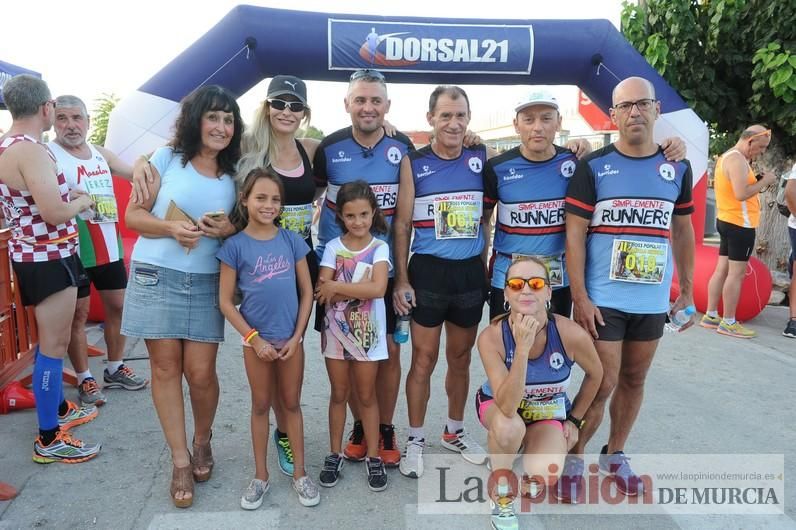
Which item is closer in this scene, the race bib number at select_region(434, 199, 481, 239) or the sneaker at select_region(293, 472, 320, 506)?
the sneaker at select_region(293, 472, 320, 506)

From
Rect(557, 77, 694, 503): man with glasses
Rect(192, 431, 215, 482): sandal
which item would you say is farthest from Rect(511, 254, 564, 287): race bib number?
Rect(192, 431, 215, 482): sandal

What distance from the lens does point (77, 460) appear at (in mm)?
3170

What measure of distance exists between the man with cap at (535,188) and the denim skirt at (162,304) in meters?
1.54

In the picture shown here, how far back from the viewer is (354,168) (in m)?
3.07

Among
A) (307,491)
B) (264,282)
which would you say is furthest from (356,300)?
(307,491)

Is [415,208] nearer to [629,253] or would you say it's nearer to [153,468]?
[629,253]

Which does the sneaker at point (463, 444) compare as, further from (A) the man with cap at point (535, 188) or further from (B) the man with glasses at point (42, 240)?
(B) the man with glasses at point (42, 240)

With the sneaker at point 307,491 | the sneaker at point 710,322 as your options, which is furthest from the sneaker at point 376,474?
the sneaker at point 710,322

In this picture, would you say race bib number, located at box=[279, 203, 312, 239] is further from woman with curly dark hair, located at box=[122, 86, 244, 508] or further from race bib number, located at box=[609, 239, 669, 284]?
race bib number, located at box=[609, 239, 669, 284]

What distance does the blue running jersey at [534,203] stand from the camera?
117 inches

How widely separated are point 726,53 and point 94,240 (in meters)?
7.49

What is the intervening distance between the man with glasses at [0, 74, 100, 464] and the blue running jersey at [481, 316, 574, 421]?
2.35m

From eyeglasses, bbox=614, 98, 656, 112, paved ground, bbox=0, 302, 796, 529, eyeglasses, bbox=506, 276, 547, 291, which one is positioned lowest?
paved ground, bbox=0, 302, 796, 529

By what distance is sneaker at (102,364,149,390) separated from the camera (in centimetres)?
422
